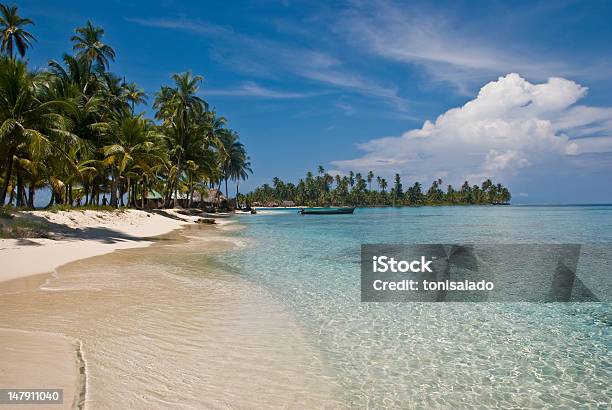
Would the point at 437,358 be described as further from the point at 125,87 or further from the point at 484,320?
the point at 125,87

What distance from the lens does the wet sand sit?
379 centimetres

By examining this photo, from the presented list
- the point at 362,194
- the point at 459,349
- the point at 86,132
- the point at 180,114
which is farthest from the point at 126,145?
the point at 362,194

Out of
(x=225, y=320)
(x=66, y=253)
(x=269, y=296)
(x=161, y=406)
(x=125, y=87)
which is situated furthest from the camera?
(x=125, y=87)

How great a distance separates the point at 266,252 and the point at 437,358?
37.2ft

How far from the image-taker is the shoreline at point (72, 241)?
1014 centimetres

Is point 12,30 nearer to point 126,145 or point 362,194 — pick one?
point 126,145

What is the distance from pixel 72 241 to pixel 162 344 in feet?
41.4

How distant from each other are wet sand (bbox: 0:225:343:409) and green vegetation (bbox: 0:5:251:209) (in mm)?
11947

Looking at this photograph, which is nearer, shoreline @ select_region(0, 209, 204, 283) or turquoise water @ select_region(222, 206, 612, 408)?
turquoise water @ select_region(222, 206, 612, 408)

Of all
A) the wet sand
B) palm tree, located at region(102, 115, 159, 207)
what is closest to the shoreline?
the wet sand

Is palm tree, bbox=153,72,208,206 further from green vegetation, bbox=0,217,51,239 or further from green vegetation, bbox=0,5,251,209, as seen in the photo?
green vegetation, bbox=0,217,51,239

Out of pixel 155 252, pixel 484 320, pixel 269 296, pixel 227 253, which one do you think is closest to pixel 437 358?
pixel 484 320

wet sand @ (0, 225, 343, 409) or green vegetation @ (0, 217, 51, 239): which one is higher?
green vegetation @ (0, 217, 51, 239)

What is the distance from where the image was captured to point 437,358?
5113mm
